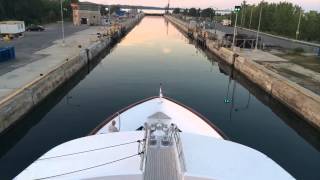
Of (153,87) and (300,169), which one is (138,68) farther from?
(300,169)

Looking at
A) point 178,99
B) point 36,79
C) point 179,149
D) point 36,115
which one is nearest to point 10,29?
point 36,79

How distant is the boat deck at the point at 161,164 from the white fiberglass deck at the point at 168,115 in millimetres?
6383

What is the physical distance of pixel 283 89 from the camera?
84.1 feet

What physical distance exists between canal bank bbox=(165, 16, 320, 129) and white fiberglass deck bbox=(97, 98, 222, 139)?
938 centimetres

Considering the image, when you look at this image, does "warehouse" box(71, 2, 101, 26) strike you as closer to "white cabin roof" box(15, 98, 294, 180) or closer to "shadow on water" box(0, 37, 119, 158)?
"shadow on water" box(0, 37, 119, 158)

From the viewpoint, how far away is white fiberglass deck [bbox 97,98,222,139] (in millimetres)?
14883

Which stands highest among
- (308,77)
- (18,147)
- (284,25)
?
(284,25)

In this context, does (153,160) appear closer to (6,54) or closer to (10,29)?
(6,54)

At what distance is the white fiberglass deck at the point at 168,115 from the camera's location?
14.9m

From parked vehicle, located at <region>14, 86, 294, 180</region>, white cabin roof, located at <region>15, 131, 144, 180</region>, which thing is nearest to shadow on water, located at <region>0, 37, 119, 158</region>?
white cabin roof, located at <region>15, 131, 144, 180</region>

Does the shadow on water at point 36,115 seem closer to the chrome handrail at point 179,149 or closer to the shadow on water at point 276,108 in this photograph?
the chrome handrail at point 179,149

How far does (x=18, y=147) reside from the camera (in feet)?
58.9

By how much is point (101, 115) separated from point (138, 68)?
60.2 feet

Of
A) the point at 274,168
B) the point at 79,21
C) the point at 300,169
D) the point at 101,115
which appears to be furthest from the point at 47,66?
the point at 79,21
